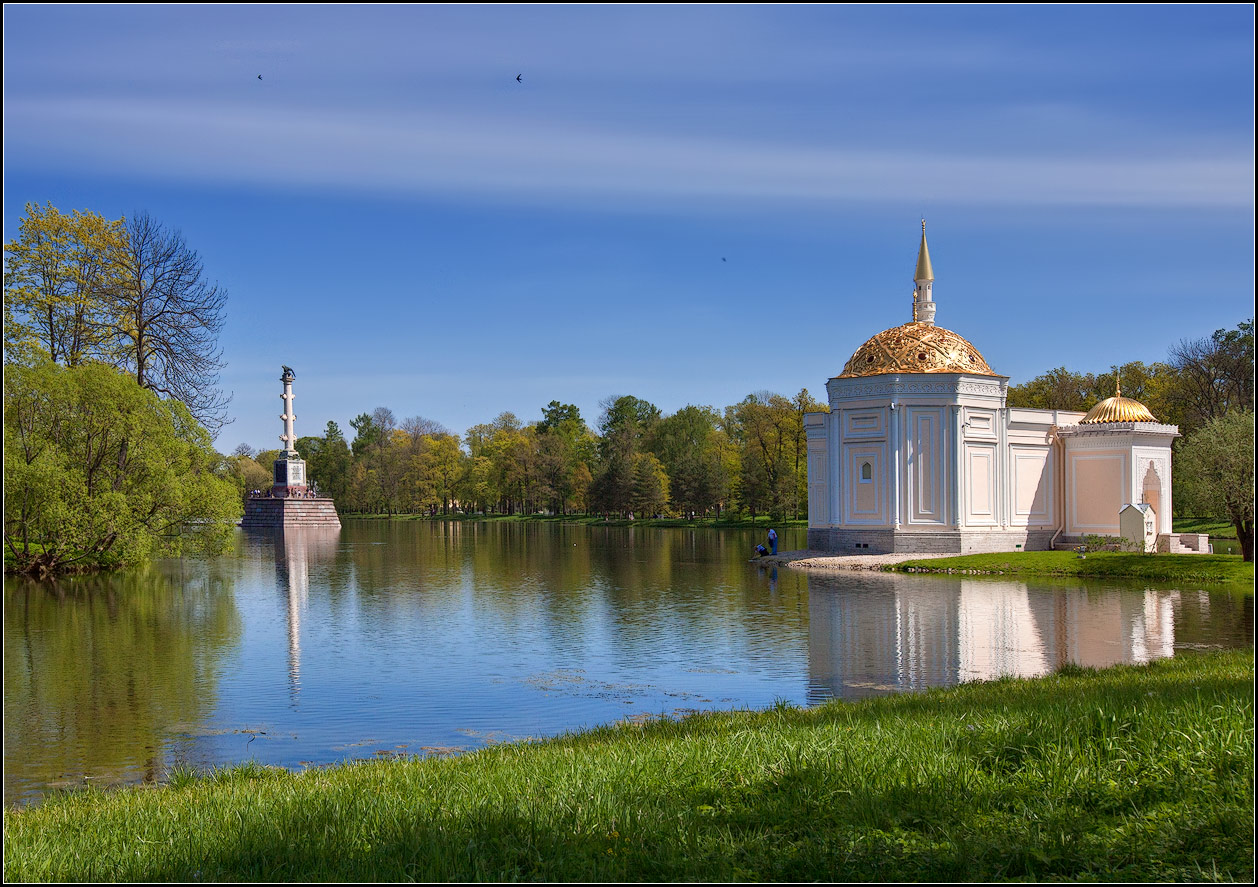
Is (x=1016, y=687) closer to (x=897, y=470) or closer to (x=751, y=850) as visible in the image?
(x=751, y=850)

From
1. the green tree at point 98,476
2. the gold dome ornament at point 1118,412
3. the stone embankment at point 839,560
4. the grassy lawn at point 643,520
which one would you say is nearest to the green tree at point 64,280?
the green tree at point 98,476

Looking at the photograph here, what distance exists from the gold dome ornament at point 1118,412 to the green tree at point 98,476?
115 feet

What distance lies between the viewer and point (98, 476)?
3625 cm

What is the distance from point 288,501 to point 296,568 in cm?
4712

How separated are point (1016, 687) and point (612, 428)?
113 metres

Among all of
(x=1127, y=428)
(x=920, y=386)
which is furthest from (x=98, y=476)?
(x=1127, y=428)

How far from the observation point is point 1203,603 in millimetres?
26203

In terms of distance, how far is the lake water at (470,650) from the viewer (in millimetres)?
13141

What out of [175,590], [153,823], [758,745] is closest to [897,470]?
[175,590]

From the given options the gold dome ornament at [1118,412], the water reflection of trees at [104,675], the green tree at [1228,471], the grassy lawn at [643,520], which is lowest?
the grassy lawn at [643,520]

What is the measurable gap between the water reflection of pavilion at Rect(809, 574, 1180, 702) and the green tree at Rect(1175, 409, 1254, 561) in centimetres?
949

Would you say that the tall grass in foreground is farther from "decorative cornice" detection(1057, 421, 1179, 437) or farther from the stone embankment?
"decorative cornice" detection(1057, 421, 1179, 437)

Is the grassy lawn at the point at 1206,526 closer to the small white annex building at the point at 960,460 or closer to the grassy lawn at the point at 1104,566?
the small white annex building at the point at 960,460

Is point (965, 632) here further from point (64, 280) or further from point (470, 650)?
point (64, 280)
